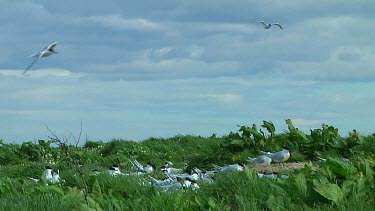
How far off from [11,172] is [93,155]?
319 cm

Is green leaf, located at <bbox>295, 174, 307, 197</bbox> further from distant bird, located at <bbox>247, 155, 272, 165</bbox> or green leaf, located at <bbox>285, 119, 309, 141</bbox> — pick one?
green leaf, located at <bbox>285, 119, 309, 141</bbox>

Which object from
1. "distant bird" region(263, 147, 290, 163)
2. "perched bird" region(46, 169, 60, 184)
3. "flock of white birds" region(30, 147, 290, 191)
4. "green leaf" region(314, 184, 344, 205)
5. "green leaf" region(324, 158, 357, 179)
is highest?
"green leaf" region(324, 158, 357, 179)

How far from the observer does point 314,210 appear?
5.88m

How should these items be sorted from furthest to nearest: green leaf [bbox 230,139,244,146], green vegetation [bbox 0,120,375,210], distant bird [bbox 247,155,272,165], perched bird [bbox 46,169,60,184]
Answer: green leaf [bbox 230,139,244,146], distant bird [bbox 247,155,272,165], perched bird [bbox 46,169,60,184], green vegetation [bbox 0,120,375,210]

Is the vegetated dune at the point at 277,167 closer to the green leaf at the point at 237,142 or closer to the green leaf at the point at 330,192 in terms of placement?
the green leaf at the point at 237,142

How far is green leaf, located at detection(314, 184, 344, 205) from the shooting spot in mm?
6008

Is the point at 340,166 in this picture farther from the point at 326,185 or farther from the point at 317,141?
the point at 317,141

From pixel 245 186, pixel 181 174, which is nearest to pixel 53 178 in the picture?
pixel 181 174

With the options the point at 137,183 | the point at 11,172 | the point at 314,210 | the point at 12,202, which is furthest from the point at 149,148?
the point at 314,210

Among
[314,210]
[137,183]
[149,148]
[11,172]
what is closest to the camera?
[314,210]

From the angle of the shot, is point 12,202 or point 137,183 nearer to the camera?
point 12,202

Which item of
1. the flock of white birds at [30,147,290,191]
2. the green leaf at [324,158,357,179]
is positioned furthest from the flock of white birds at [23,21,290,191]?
the green leaf at [324,158,357,179]

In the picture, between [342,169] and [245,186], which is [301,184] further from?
[245,186]

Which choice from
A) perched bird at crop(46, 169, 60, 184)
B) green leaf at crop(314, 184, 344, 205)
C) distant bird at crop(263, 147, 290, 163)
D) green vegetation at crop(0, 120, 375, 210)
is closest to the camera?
green leaf at crop(314, 184, 344, 205)
